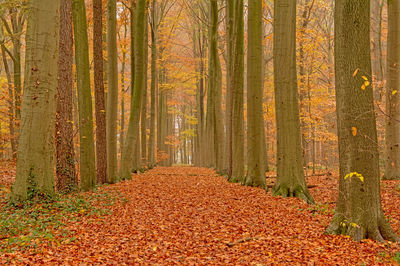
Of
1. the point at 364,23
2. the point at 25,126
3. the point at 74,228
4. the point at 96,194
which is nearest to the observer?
the point at 364,23

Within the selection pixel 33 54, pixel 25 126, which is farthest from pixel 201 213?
pixel 33 54

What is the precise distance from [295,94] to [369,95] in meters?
4.60

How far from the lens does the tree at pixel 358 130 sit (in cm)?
520

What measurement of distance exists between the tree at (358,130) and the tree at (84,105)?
720cm

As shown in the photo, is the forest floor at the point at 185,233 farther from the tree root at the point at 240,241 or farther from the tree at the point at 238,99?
the tree at the point at 238,99

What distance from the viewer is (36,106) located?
22.0 feet

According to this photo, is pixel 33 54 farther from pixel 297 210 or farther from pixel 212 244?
pixel 297 210

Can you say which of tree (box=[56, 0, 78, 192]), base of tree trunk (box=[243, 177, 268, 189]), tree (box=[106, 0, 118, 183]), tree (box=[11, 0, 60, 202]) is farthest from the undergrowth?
base of tree trunk (box=[243, 177, 268, 189])

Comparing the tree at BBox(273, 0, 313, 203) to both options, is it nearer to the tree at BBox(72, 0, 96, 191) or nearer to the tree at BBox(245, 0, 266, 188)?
the tree at BBox(245, 0, 266, 188)

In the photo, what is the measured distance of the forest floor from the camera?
473cm

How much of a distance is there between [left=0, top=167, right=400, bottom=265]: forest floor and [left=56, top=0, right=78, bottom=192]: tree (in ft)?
2.95

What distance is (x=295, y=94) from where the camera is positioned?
979 cm

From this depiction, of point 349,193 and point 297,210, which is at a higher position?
point 349,193

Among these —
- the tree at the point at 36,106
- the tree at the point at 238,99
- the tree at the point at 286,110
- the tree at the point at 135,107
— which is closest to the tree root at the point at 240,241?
the tree at the point at 286,110
